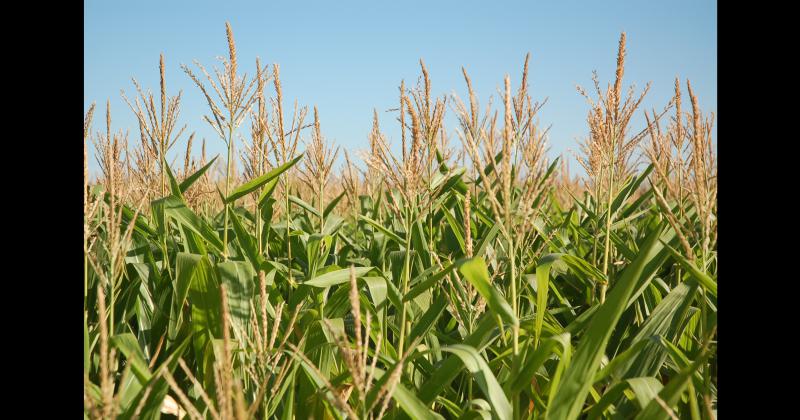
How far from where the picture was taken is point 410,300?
2.01m

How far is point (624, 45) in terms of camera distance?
251cm

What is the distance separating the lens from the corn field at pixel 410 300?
56.1 inches

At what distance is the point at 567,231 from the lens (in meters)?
3.75

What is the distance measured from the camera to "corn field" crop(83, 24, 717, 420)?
4.68 feet
